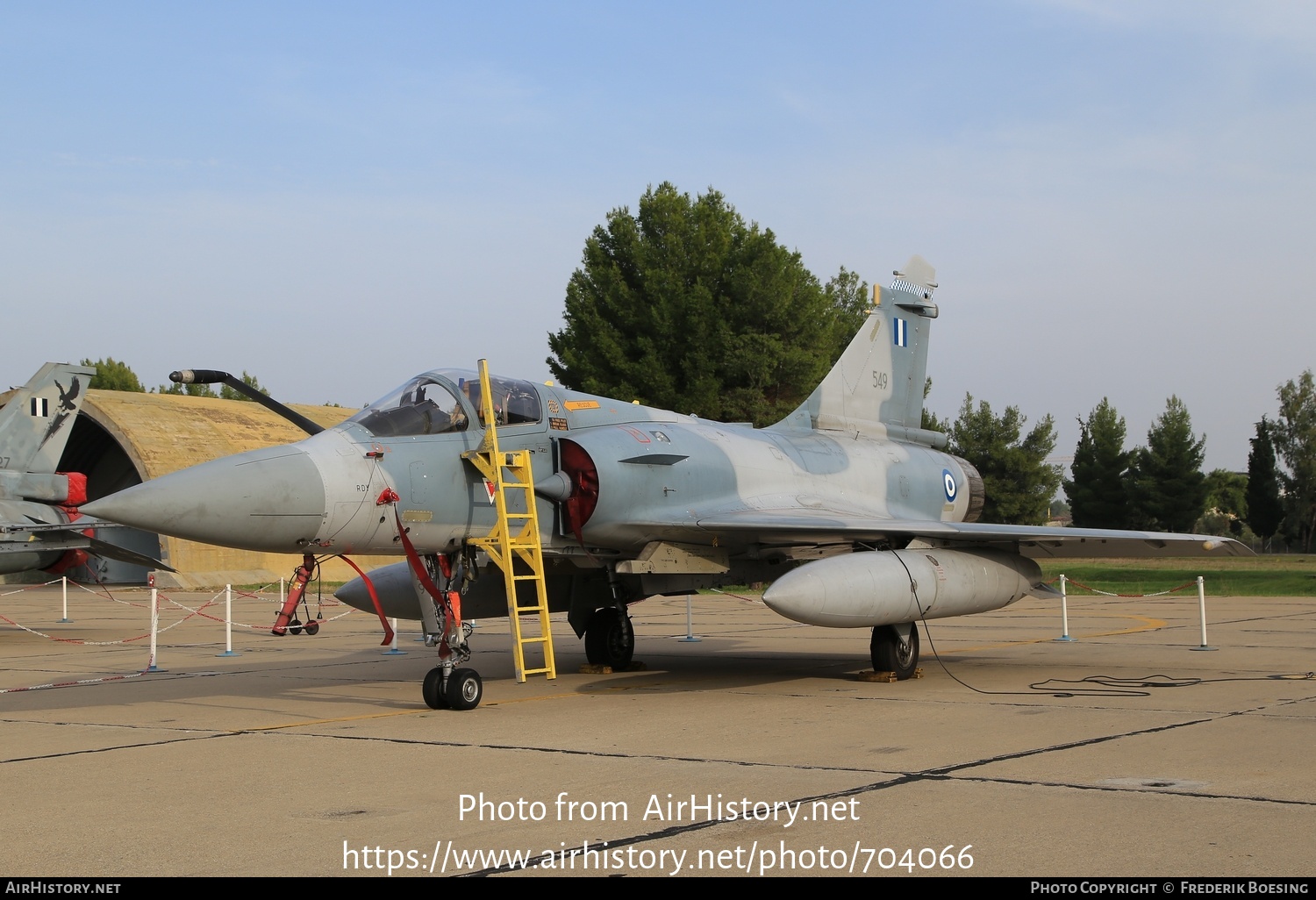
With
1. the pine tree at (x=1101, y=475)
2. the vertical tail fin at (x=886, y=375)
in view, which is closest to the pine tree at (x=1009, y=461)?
the pine tree at (x=1101, y=475)

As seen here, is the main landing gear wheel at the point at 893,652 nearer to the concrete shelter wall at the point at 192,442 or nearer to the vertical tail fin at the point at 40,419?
the vertical tail fin at the point at 40,419

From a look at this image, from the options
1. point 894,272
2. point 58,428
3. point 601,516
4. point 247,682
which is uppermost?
point 894,272

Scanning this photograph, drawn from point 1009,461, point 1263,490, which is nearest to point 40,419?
point 1009,461

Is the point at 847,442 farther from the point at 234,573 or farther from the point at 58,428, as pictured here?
the point at 234,573

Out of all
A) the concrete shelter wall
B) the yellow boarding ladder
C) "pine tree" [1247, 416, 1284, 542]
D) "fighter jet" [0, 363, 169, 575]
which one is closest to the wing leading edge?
the yellow boarding ladder

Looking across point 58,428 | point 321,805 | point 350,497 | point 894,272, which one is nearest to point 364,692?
point 350,497

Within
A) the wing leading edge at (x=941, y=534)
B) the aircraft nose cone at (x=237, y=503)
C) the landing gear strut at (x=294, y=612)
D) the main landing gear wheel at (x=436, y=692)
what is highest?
the aircraft nose cone at (x=237, y=503)

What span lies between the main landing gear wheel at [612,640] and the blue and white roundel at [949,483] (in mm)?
4078

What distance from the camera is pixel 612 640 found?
12.1 meters

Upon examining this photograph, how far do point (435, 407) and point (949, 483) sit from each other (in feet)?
22.1

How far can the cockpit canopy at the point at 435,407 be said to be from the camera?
29.8ft

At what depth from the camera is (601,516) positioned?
9820 millimetres

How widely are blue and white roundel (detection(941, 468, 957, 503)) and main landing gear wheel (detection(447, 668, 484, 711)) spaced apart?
6672 mm

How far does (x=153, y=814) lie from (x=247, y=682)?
636 cm
